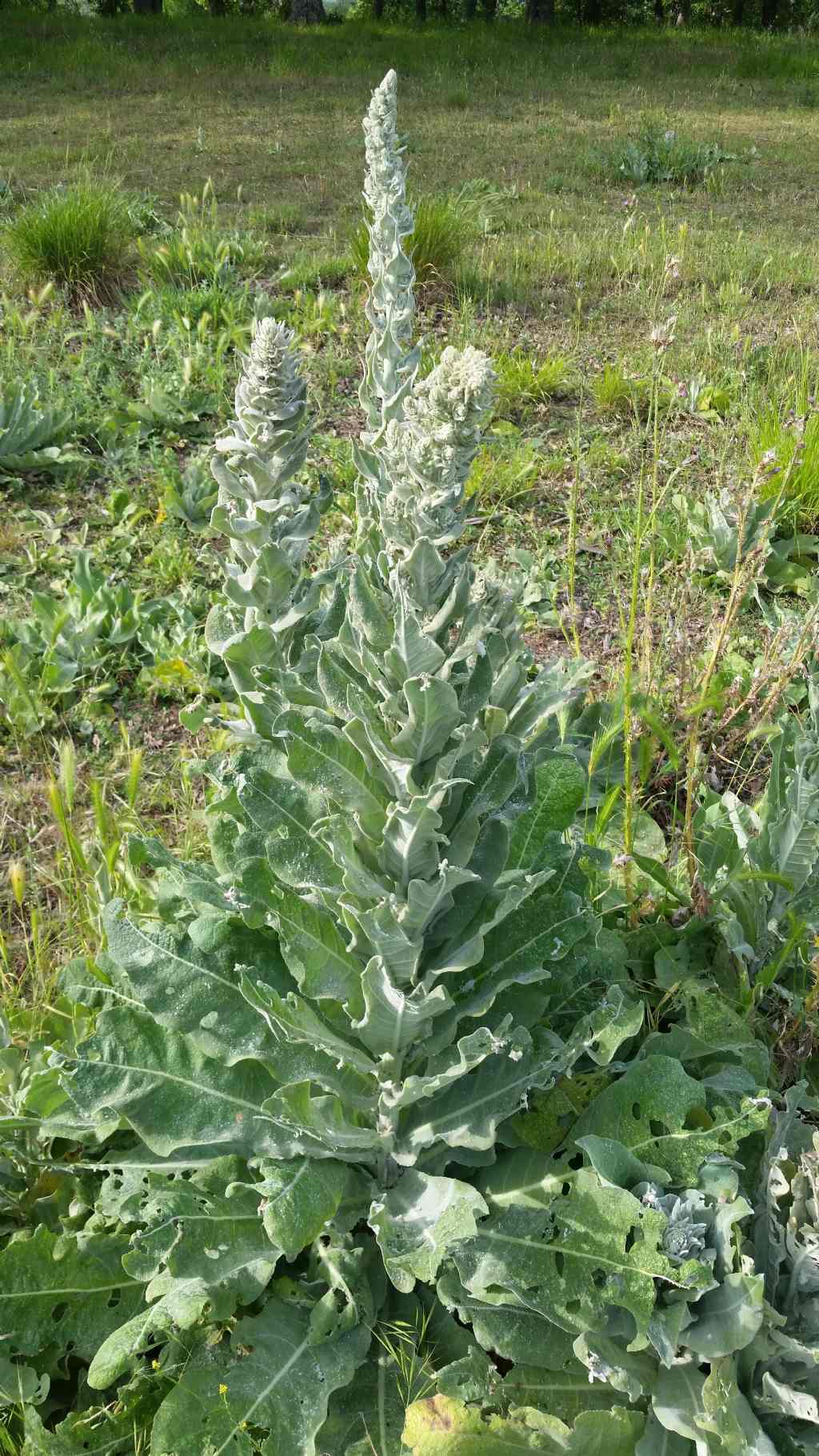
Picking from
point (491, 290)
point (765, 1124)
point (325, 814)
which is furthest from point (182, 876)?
point (491, 290)

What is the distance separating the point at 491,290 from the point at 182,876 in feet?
18.0

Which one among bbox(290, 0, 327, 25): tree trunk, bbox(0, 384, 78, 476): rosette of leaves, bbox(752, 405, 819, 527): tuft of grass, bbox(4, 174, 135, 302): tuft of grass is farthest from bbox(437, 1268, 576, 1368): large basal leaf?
bbox(290, 0, 327, 25): tree trunk

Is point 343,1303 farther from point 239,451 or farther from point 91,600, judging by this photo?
point 91,600

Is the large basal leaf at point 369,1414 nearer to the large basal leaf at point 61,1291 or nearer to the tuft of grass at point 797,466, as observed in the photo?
the large basal leaf at point 61,1291

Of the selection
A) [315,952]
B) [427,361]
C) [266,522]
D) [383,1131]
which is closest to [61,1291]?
[383,1131]

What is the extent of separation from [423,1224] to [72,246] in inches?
237

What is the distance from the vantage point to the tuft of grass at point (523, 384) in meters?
5.28

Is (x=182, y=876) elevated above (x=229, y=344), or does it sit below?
below

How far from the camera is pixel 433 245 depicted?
625 centimetres

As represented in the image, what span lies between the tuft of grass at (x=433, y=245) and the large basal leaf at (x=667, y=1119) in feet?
17.7

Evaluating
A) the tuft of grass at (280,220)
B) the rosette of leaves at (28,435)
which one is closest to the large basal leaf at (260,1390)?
the rosette of leaves at (28,435)

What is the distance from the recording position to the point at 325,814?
1857mm

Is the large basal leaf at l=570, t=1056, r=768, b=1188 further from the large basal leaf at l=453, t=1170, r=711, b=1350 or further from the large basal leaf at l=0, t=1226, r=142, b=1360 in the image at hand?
the large basal leaf at l=0, t=1226, r=142, b=1360

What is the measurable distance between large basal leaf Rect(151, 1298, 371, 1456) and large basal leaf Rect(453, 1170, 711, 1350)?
11.2 inches
